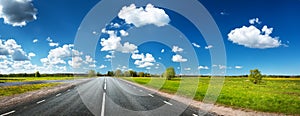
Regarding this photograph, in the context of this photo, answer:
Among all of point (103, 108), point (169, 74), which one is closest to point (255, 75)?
point (169, 74)

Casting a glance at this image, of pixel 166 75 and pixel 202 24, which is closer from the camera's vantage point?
pixel 202 24

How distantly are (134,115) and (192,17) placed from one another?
2071 centimetres

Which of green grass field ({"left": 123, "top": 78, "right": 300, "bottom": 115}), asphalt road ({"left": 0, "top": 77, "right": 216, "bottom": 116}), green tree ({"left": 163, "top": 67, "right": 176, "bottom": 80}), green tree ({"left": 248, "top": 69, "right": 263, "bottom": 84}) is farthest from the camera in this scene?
green tree ({"left": 163, "top": 67, "right": 176, "bottom": 80})

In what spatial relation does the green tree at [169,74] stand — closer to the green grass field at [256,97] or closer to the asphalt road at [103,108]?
the green grass field at [256,97]

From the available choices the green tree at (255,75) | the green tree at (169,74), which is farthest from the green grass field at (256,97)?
the green tree at (169,74)

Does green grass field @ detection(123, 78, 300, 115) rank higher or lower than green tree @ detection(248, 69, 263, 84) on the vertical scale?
lower

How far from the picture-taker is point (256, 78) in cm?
4572

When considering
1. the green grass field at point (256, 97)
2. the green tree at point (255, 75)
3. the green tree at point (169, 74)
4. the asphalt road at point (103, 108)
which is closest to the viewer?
the asphalt road at point (103, 108)

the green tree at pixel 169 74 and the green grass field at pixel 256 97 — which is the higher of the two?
the green tree at pixel 169 74

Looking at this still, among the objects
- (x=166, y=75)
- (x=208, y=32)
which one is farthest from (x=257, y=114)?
(x=166, y=75)

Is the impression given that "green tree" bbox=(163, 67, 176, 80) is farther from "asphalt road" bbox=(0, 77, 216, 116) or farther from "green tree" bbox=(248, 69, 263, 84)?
"asphalt road" bbox=(0, 77, 216, 116)

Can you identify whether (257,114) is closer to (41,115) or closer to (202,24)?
(41,115)

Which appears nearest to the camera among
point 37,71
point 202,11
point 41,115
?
point 41,115

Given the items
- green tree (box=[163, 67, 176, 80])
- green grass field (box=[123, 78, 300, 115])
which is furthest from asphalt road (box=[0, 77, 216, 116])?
green tree (box=[163, 67, 176, 80])
